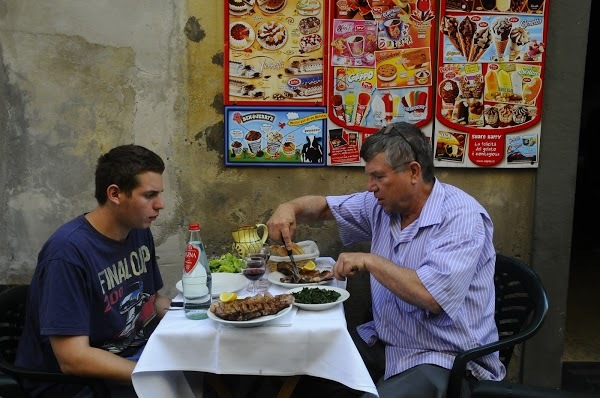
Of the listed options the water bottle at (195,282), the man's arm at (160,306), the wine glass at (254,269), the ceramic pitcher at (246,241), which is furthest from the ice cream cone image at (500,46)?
the man's arm at (160,306)

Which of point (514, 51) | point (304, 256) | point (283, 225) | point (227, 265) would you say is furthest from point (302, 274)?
point (514, 51)

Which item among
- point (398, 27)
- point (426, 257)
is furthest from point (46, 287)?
point (398, 27)

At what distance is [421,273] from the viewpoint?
8.35 ft

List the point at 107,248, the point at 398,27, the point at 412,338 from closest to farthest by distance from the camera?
the point at 107,248 → the point at 412,338 → the point at 398,27

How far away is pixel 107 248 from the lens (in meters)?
2.58

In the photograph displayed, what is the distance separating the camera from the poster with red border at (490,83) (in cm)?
367

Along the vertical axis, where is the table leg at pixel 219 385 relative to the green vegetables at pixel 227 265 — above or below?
below

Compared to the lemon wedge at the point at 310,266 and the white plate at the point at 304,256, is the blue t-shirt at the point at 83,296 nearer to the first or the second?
the white plate at the point at 304,256

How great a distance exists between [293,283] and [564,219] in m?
2.08

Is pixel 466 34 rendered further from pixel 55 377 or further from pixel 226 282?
pixel 55 377

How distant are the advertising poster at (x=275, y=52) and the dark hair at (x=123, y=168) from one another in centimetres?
122

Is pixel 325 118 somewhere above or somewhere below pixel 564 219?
above

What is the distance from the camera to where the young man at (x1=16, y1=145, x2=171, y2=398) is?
232cm

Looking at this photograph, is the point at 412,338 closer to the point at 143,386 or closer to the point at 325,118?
the point at 143,386
